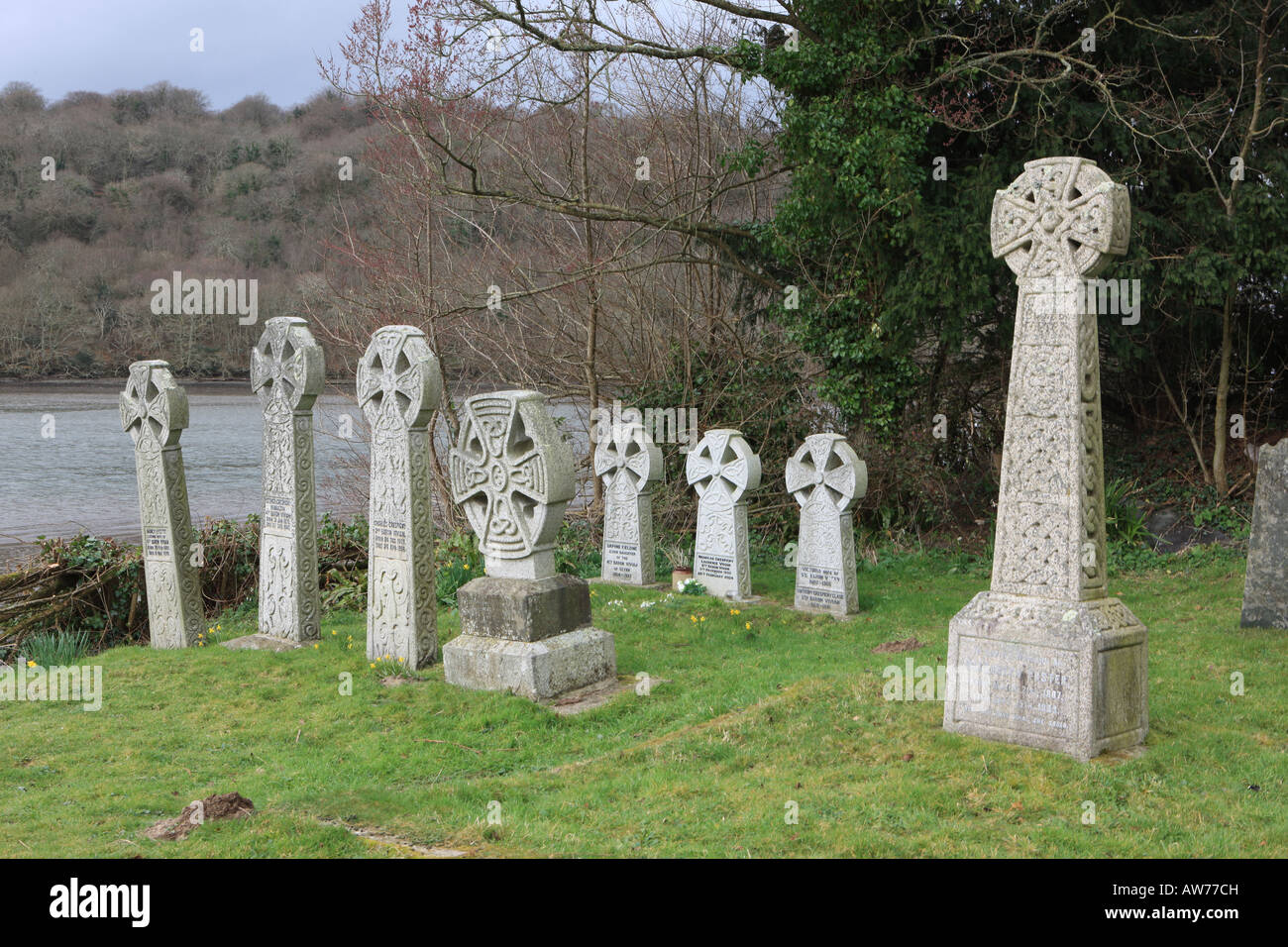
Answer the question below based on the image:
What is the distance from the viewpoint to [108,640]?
10.9m

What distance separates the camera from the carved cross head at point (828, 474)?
1045 centimetres

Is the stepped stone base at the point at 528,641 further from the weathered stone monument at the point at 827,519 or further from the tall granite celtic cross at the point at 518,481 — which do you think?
the weathered stone monument at the point at 827,519

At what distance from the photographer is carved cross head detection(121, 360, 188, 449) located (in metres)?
9.16

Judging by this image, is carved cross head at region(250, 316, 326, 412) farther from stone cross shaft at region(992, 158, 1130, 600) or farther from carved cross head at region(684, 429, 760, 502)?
stone cross shaft at region(992, 158, 1130, 600)

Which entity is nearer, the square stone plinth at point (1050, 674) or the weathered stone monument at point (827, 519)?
the square stone plinth at point (1050, 674)

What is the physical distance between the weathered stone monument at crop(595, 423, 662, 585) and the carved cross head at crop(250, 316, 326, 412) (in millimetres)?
3781

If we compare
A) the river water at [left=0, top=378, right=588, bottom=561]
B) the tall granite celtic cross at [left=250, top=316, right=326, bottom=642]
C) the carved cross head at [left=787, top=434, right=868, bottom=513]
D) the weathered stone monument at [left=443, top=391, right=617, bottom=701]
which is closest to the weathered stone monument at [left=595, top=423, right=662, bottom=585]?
the carved cross head at [left=787, top=434, right=868, bottom=513]

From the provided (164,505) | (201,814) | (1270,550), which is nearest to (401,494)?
(164,505)

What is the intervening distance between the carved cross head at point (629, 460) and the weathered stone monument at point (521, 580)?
12.9 feet

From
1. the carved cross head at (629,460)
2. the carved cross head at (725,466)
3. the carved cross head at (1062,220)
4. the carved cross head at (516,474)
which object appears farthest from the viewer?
the carved cross head at (629,460)

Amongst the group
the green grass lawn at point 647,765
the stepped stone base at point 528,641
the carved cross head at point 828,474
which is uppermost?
the carved cross head at point 828,474

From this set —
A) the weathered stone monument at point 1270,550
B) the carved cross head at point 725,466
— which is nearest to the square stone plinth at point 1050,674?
the weathered stone monument at point 1270,550

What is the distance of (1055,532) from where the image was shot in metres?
5.46

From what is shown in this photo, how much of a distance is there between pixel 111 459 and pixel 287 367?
16856 mm
